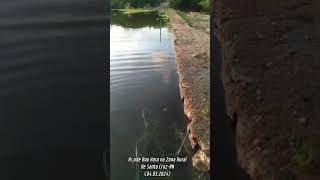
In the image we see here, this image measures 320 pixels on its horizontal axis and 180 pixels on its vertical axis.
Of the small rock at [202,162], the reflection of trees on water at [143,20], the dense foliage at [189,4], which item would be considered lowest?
the small rock at [202,162]

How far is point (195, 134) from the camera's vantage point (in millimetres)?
2236

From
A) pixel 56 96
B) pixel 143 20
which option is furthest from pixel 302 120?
pixel 56 96

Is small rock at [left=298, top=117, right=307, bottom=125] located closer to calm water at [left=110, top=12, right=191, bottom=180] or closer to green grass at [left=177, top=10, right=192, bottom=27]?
calm water at [left=110, top=12, right=191, bottom=180]

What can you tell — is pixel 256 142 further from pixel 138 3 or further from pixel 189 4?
pixel 138 3

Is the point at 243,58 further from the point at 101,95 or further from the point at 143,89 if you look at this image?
the point at 101,95

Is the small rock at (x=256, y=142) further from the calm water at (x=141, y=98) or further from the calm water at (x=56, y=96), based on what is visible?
the calm water at (x=56, y=96)

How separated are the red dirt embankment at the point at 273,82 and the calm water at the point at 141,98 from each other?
291mm

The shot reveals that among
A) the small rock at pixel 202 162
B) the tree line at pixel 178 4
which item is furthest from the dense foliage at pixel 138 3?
the small rock at pixel 202 162

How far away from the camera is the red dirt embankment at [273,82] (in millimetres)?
2133

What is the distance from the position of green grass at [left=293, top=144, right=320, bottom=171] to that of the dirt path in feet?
1.45

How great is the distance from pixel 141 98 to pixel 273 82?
669 mm

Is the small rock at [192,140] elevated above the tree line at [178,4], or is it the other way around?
the tree line at [178,4]

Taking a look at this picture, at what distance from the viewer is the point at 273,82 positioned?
218cm

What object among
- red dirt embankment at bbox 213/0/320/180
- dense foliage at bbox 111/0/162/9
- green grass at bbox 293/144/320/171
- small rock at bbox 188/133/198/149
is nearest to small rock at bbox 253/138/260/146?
red dirt embankment at bbox 213/0/320/180
